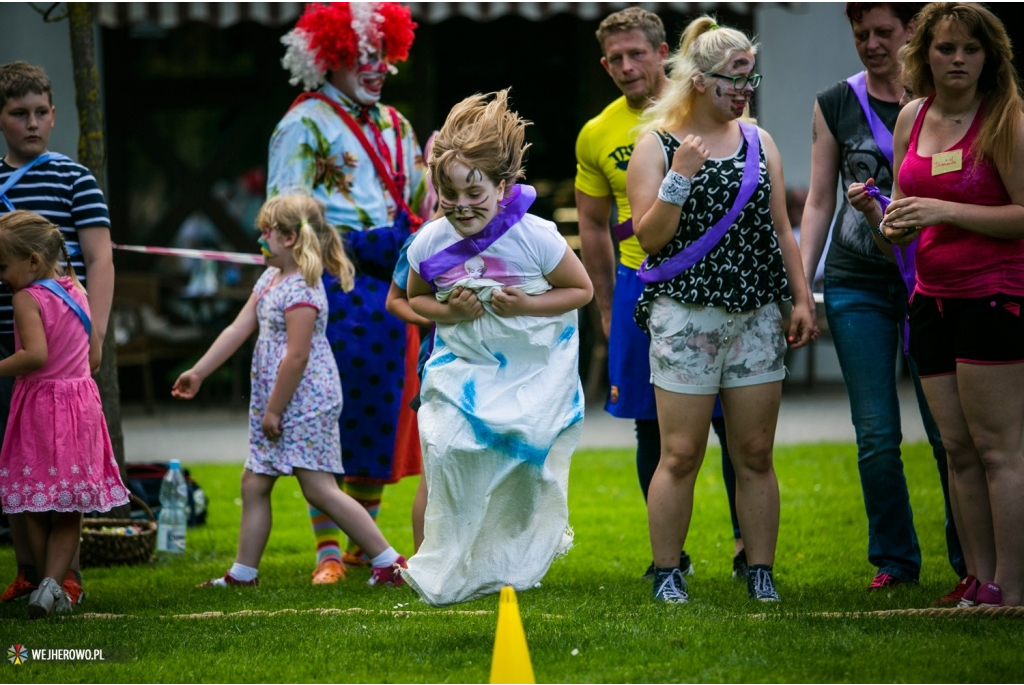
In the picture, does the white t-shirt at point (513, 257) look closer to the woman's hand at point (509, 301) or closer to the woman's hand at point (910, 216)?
the woman's hand at point (509, 301)

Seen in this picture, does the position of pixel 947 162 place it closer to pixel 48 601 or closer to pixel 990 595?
pixel 990 595

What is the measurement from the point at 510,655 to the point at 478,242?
1.41m

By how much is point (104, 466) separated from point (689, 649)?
243 centimetres

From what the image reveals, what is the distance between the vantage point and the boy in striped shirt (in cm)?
518

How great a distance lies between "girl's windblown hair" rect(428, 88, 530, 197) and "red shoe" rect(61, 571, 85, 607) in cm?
230

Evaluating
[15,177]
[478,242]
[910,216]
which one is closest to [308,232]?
[15,177]

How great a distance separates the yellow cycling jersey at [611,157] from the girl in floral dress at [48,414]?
7.13 ft

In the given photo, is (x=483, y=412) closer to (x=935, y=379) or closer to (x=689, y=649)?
(x=689, y=649)

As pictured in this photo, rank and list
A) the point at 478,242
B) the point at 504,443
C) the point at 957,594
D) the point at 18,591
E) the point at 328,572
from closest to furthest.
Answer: the point at 504,443 < the point at 478,242 < the point at 957,594 < the point at 18,591 < the point at 328,572

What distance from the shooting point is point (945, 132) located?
14.6 ft

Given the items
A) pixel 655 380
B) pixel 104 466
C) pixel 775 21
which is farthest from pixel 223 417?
pixel 655 380

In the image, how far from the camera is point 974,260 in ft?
14.2

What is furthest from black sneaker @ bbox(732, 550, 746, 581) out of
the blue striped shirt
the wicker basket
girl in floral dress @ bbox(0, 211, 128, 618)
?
the blue striped shirt

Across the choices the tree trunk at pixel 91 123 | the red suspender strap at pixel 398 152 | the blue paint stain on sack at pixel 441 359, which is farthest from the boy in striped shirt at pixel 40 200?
the blue paint stain on sack at pixel 441 359
